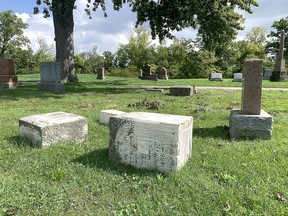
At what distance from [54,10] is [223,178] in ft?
51.8

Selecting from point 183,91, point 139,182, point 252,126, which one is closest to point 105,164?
point 139,182

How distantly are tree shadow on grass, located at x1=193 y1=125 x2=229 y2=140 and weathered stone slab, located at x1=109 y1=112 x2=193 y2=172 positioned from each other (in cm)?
143

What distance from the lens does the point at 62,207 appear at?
8.39 ft

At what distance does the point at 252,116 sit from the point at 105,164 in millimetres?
2854

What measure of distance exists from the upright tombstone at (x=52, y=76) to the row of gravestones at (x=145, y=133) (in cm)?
842

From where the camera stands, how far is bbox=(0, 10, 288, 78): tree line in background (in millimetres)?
41531

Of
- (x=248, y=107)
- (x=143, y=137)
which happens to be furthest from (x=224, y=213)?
(x=248, y=107)

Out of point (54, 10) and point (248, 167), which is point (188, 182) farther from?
point (54, 10)

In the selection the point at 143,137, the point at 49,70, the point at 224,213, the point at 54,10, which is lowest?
the point at 224,213

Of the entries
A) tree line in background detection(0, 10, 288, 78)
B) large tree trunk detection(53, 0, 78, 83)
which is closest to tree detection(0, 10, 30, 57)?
tree line in background detection(0, 10, 288, 78)

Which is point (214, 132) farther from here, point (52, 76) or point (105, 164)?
point (52, 76)

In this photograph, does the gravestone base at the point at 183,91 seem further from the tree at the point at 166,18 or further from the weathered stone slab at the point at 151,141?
the weathered stone slab at the point at 151,141

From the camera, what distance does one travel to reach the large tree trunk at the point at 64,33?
15898 mm

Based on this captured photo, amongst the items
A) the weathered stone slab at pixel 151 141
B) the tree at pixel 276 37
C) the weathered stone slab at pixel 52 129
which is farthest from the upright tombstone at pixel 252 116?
the tree at pixel 276 37
